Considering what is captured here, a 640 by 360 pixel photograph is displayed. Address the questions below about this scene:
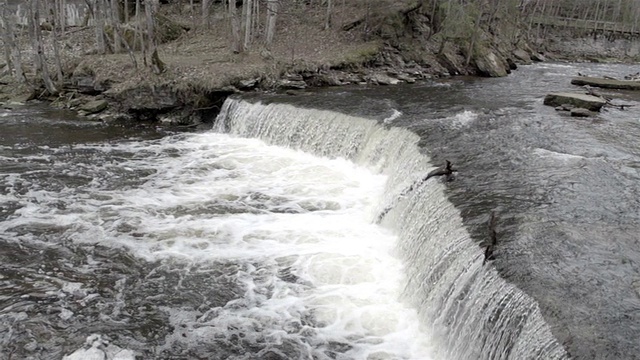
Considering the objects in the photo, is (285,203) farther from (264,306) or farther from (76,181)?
(76,181)

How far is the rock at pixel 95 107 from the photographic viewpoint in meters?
19.6

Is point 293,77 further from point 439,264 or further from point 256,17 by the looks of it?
point 439,264

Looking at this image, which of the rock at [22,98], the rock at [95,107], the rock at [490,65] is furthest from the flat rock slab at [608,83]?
the rock at [22,98]

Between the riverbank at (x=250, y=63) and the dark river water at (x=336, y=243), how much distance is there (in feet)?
12.5

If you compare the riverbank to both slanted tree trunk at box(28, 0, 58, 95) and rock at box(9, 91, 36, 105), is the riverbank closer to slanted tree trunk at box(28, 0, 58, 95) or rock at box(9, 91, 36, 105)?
rock at box(9, 91, 36, 105)

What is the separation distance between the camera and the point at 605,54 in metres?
53.4

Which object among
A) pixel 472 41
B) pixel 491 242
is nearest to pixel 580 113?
pixel 491 242

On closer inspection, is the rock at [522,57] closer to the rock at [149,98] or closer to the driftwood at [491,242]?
the rock at [149,98]

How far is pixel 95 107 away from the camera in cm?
1959

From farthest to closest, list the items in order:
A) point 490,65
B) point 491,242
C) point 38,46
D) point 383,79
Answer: point 490,65 → point 383,79 → point 38,46 → point 491,242

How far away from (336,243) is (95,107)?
546 inches

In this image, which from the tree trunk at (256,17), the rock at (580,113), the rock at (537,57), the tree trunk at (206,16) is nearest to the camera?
the rock at (580,113)

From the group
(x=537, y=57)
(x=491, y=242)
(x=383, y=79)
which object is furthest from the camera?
(x=537, y=57)

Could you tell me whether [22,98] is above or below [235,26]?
below
